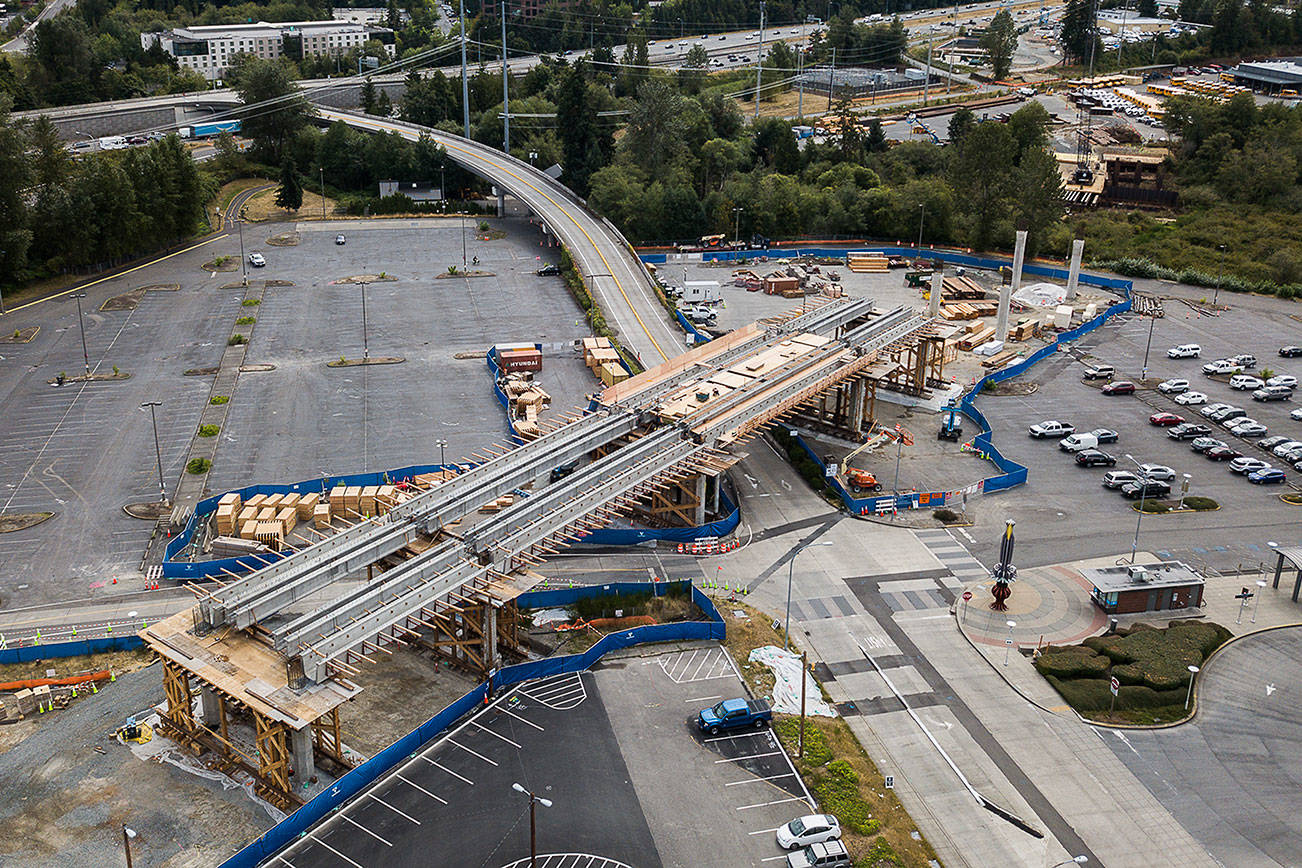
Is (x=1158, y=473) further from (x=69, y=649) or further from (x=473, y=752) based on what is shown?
(x=69, y=649)

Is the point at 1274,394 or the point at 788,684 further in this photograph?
the point at 1274,394

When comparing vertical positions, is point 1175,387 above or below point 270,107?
below

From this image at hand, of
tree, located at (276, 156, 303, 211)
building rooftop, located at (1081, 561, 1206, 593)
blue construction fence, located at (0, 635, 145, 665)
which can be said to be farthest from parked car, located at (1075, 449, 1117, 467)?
tree, located at (276, 156, 303, 211)

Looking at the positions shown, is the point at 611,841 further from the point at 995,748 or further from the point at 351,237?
the point at 351,237

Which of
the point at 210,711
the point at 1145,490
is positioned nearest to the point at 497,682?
the point at 210,711

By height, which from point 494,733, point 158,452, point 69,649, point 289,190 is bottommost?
point 494,733
